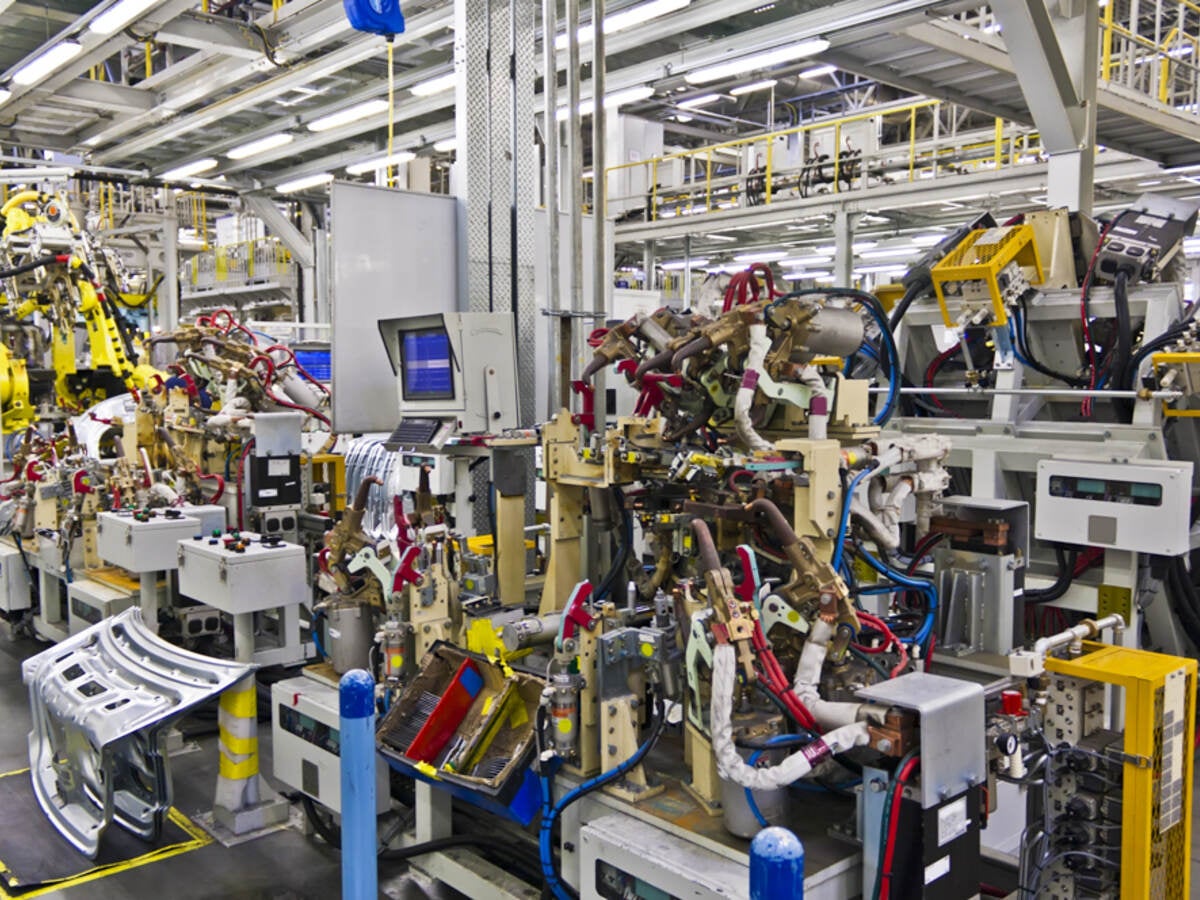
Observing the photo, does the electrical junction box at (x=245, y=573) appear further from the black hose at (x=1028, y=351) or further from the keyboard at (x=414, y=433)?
the black hose at (x=1028, y=351)

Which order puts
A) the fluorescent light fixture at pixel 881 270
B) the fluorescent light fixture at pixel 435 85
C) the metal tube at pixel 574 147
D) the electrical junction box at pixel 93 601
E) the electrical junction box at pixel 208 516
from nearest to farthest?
the metal tube at pixel 574 147, the electrical junction box at pixel 208 516, the electrical junction box at pixel 93 601, the fluorescent light fixture at pixel 435 85, the fluorescent light fixture at pixel 881 270

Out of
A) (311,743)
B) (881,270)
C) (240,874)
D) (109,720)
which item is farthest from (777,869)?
(881,270)

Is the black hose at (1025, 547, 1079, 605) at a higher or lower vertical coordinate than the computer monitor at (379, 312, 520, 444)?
lower

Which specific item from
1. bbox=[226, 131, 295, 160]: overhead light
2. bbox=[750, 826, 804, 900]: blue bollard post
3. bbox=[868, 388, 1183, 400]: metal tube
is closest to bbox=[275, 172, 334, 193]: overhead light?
bbox=[226, 131, 295, 160]: overhead light

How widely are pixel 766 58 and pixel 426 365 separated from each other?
415 centimetres

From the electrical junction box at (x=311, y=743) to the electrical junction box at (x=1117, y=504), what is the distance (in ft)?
9.73

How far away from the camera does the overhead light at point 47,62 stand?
757 cm

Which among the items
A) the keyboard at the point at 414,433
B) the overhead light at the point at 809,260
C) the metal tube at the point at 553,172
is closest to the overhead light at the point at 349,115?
the metal tube at the point at 553,172

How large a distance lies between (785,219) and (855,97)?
261 inches

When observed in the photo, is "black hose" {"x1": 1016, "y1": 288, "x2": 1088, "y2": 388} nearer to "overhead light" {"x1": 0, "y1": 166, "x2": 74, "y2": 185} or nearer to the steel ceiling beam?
the steel ceiling beam

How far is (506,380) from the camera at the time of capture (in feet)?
14.7

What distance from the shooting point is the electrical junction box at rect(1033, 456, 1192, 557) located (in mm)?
3893

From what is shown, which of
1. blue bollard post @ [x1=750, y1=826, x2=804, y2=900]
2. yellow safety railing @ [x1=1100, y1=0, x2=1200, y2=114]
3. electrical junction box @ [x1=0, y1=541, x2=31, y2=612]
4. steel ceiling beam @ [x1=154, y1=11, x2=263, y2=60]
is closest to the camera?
blue bollard post @ [x1=750, y1=826, x2=804, y2=900]

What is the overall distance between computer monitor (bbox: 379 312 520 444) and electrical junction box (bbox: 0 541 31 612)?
368cm
